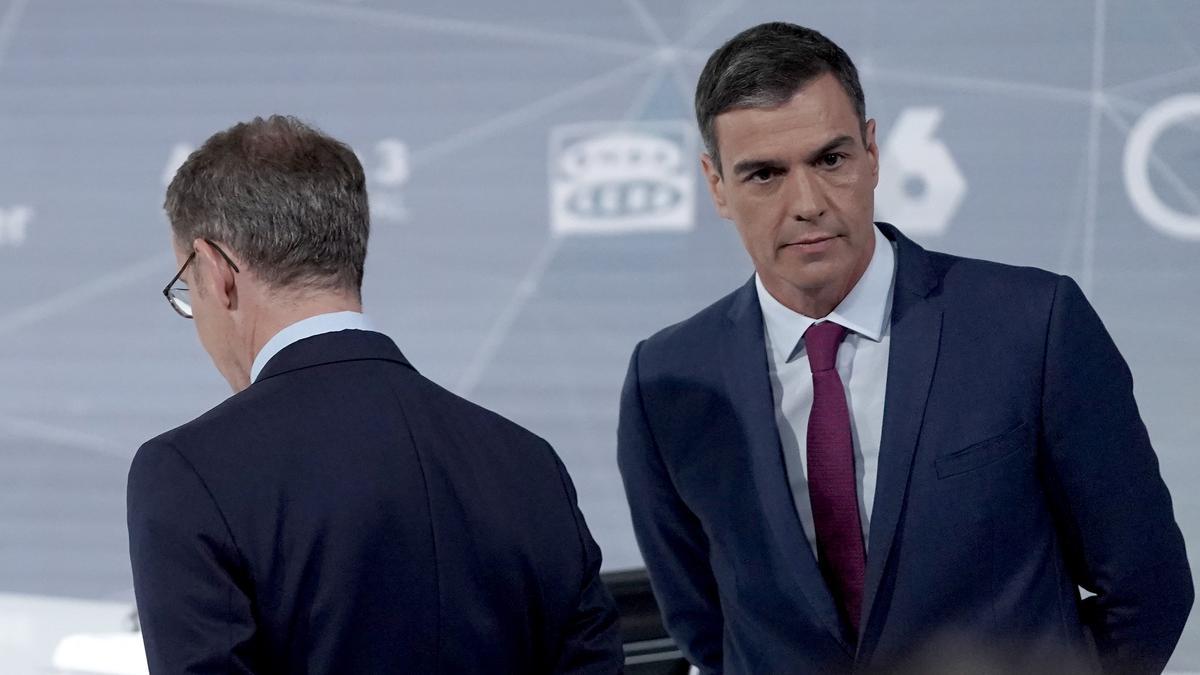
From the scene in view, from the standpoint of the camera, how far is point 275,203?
129 centimetres

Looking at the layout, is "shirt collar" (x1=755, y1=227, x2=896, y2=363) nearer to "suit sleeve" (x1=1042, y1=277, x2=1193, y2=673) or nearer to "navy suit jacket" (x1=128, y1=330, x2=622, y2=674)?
"suit sleeve" (x1=1042, y1=277, x2=1193, y2=673)

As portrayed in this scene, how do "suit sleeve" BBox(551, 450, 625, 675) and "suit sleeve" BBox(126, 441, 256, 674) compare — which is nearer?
"suit sleeve" BBox(126, 441, 256, 674)

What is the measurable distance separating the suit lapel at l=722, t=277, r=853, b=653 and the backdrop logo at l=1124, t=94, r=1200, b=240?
1.42m

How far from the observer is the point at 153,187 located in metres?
3.29

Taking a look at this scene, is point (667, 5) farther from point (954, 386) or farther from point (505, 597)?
point (505, 597)

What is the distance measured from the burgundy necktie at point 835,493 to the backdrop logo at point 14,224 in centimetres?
240

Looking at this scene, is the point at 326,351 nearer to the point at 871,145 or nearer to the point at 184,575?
the point at 184,575

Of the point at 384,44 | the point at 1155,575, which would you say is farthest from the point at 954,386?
the point at 384,44

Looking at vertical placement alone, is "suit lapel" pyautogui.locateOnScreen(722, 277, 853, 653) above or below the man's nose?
below

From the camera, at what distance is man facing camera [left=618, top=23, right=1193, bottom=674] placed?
1.60 m

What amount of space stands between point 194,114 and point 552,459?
2192mm

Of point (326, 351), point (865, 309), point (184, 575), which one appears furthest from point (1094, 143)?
point (184, 575)

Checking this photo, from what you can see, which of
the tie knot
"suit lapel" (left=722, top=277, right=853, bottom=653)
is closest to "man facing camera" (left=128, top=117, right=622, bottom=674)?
"suit lapel" (left=722, top=277, right=853, bottom=653)

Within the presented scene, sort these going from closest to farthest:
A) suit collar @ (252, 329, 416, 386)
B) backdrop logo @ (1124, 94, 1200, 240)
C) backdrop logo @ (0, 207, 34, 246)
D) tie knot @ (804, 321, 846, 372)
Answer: suit collar @ (252, 329, 416, 386)
tie knot @ (804, 321, 846, 372)
backdrop logo @ (1124, 94, 1200, 240)
backdrop logo @ (0, 207, 34, 246)
